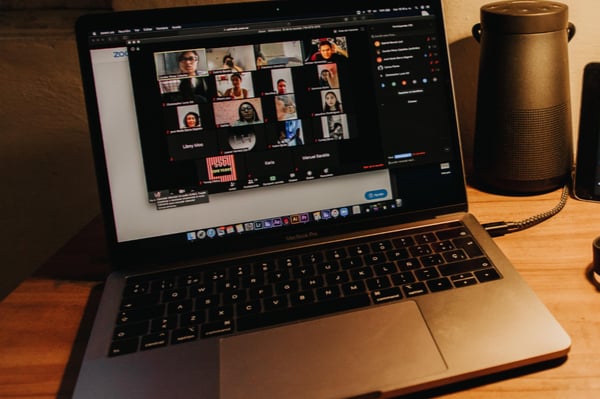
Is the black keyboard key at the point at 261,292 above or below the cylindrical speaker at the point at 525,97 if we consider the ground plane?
below

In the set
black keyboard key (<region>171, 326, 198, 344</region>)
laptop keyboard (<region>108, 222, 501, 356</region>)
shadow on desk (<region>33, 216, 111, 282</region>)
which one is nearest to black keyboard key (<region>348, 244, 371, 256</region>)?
laptop keyboard (<region>108, 222, 501, 356</region>)

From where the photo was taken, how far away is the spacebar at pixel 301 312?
0.58 metres

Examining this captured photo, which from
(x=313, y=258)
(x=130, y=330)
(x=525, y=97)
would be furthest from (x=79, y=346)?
(x=525, y=97)

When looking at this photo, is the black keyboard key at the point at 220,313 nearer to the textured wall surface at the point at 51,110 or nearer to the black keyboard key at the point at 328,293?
the black keyboard key at the point at 328,293

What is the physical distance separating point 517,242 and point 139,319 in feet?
1.51

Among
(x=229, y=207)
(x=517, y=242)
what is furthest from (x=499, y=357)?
(x=229, y=207)

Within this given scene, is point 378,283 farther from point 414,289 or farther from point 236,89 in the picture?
point 236,89

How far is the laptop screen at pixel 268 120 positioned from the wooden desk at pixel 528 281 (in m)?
0.10

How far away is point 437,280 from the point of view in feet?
2.04

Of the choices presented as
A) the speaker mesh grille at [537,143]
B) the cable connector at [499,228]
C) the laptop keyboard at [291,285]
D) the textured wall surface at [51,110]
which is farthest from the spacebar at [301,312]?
the textured wall surface at [51,110]

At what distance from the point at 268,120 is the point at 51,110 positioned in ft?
1.49

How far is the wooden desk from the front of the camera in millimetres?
512

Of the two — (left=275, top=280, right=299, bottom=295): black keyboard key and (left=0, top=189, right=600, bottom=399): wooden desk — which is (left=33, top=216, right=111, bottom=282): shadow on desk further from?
(left=275, top=280, right=299, bottom=295): black keyboard key

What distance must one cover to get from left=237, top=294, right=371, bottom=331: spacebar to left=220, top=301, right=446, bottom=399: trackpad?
1 centimetres
